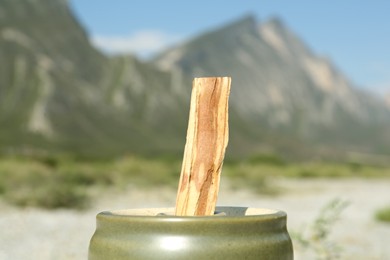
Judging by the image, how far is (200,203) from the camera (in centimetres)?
349

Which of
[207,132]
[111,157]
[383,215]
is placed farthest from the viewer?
[111,157]

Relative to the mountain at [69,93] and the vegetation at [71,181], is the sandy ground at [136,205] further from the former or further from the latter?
the mountain at [69,93]

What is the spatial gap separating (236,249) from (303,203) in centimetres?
1565

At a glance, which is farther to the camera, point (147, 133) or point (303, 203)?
point (147, 133)

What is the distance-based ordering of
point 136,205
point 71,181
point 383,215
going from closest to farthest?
point 383,215 → point 136,205 → point 71,181

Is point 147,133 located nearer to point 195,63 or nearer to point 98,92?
point 98,92

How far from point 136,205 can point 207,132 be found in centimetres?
1360

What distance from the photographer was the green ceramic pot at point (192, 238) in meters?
3.00

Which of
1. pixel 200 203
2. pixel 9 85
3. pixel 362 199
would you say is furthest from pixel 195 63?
pixel 200 203

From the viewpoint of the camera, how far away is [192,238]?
3.01 metres

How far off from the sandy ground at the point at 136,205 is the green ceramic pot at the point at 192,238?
4.11m

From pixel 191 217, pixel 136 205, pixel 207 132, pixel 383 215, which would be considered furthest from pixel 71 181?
pixel 191 217

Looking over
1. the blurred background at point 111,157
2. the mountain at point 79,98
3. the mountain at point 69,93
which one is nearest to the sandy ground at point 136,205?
the blurred background at point 111,157

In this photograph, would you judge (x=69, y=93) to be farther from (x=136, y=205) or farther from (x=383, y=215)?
(x=383, y=215)
